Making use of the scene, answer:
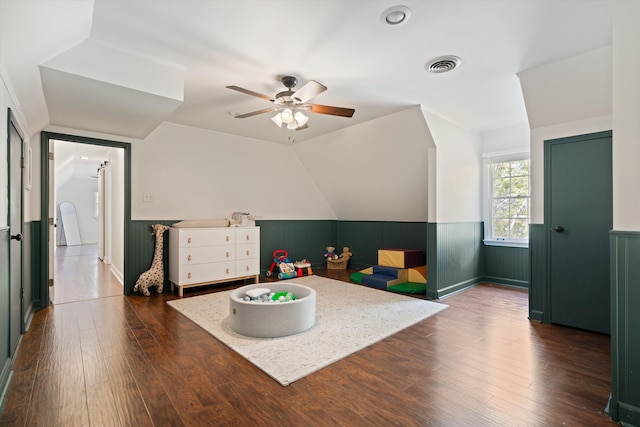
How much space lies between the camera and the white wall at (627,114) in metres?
1.65

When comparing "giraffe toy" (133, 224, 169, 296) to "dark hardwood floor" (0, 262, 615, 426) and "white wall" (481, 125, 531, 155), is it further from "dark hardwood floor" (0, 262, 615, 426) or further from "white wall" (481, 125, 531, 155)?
"white wall" (481, 125, 531, 155)

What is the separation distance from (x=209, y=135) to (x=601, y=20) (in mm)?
4705

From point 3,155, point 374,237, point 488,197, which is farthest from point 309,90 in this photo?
point 374,237

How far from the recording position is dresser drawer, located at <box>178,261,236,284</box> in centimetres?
429

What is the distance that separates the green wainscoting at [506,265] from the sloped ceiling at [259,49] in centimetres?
247

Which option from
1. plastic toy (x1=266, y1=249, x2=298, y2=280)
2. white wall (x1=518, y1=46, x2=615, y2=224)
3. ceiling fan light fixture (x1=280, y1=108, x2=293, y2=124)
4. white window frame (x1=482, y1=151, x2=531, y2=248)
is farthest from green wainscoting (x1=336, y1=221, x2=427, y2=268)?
ceiling fan light fixture (x1=280, y1=108, x2=293, y2=124)

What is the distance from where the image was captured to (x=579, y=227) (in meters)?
3.03

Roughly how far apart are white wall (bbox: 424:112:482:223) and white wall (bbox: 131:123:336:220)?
2826mm

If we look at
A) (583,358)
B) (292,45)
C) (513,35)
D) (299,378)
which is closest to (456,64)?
(513,35)

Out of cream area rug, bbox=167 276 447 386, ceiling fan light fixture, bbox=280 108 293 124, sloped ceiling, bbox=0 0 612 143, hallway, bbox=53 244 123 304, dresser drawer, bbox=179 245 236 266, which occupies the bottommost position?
hallway, bbox=53 244 123 304

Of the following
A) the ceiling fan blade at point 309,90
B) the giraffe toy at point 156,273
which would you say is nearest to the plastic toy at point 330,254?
the giraffe toy at point 156,273

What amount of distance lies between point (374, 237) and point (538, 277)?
10.5 feet

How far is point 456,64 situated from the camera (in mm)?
2766

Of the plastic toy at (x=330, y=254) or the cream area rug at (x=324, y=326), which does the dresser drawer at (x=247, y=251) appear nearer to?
the cream area rug at (x=324, y=326)
